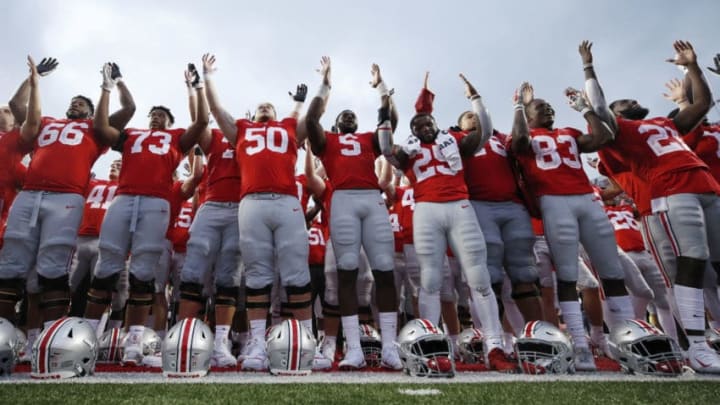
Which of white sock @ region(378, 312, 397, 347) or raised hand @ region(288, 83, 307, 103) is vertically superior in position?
raised hand @ region(288, 83, 307, 103)

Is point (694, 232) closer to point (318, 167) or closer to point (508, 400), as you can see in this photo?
point (508, 400)

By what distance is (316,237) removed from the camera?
304 inches

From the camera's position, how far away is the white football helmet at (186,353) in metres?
3.68

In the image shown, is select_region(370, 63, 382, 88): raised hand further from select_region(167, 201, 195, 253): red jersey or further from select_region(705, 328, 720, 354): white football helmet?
select_region(705, 328, 720, 354): white football helmet

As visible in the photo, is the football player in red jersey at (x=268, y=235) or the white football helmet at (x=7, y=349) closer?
the white football helmet at (x=7, y=349)

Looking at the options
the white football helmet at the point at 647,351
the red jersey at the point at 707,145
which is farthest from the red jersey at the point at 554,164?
the red jersey at the point at 707,145

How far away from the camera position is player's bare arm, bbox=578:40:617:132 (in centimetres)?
514

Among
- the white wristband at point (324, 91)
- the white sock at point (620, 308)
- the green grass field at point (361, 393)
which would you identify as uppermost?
the white wristband at point (324, 91)

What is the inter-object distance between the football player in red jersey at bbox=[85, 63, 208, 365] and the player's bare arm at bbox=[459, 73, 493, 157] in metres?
3.28

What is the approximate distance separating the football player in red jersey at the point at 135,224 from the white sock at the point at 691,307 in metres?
5.72

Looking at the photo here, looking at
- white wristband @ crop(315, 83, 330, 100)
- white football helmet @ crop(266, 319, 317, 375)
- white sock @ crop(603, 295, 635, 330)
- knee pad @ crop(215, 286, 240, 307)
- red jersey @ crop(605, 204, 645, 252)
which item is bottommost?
white football helmet @ crop(266, 319, 317, 375)

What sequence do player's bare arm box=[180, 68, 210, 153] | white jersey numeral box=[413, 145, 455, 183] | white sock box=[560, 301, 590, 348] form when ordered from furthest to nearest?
1. player's bare arm box=[180, 68, 210, 153]
2. white jersey numeral box=[413, 145, 455, 183]
3. white sock box=[560, 301, 590, 348]

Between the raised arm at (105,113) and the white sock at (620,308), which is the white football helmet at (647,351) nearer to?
the white sock at (620,308)

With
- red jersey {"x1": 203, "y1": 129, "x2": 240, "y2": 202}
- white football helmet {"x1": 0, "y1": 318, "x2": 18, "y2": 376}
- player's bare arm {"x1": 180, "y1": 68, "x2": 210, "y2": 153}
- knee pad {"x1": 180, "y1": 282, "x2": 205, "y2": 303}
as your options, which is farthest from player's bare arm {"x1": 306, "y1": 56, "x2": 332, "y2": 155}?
white football helmet {"x1": 0, "y1": 318, "x2": 18, "y2": 376}
